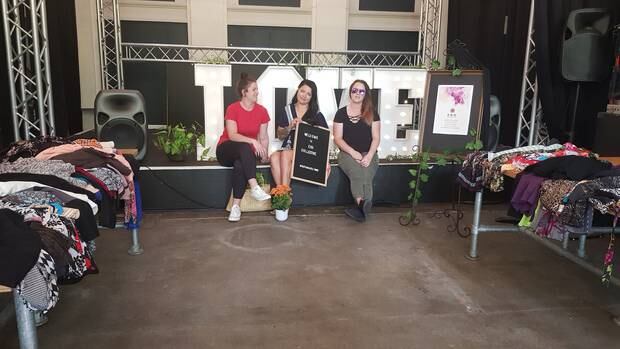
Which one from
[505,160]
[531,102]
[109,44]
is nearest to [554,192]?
[505,160]

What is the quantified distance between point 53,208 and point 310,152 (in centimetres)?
263

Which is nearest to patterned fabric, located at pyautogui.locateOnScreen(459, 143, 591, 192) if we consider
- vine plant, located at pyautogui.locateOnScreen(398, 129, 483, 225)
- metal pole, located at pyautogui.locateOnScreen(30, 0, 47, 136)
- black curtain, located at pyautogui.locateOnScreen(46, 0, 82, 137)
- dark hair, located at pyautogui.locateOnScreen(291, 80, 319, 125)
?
vine plant, located at pyautogui.locateOnScreen(398, 129, 483, 225)

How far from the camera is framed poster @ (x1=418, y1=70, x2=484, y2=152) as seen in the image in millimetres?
4387

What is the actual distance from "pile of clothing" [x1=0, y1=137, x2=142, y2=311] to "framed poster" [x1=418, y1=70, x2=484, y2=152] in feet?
9.15

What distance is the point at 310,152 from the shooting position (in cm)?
419

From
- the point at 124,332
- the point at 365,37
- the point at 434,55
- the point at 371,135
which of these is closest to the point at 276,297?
the point at 124,332

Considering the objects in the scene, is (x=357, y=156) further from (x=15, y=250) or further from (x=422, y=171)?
(x=15, y=250)

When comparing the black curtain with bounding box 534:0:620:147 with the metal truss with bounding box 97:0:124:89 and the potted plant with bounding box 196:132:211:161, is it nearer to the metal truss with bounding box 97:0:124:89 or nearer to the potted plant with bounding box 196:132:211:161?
the potted plant with bounding box 196:132:211:161

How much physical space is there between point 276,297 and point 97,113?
8.98 feet

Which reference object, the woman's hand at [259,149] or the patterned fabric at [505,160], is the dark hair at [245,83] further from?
the patterned fabric at [505,160]

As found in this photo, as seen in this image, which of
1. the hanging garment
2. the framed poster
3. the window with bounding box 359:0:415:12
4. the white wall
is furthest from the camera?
the window with bounding box 359:0:415:12

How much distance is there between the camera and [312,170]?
4.25 meters

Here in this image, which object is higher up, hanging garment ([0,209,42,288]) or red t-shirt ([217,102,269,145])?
red t-shirt ([217,102,269,145])

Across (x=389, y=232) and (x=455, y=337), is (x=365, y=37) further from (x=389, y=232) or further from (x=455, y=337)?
(x=455, y=337)
